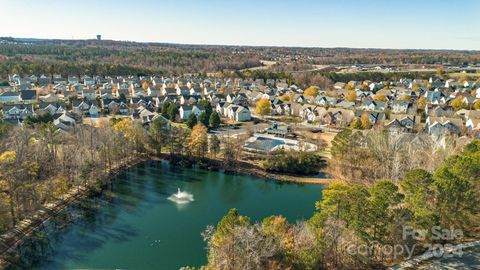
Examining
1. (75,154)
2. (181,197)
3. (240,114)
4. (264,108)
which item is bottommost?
(181,197)

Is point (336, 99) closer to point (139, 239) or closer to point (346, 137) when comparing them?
point (346, 137)

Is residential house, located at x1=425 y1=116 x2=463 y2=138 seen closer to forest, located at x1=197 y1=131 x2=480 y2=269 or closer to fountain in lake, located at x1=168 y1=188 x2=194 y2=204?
forest, located at x1=197 y1=131 x2=480 y2=269

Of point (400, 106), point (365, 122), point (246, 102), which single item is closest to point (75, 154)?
point (365, 122)

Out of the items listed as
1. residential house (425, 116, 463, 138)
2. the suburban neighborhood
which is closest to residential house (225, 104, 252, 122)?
the suburban neighborhood

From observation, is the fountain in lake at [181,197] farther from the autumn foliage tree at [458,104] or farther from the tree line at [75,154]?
the autumn foliage tree at [458,104]

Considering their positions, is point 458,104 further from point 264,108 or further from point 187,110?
point 187,110

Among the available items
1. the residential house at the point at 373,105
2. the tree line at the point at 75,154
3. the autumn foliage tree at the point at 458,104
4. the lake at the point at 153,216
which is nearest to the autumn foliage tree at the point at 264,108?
the residential house at the point at 373,105
